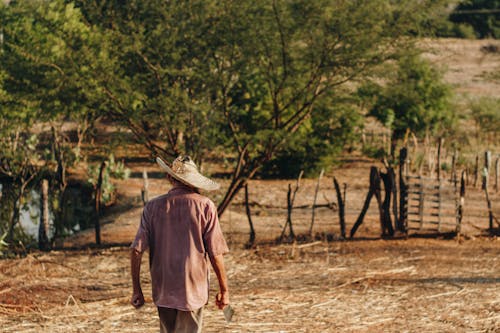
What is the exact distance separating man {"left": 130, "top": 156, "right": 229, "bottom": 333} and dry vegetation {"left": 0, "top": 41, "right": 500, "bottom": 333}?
3051 mm

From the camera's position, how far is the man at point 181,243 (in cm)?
571

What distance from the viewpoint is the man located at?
5707 mm

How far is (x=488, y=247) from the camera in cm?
1436

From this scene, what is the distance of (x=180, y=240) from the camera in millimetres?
5719

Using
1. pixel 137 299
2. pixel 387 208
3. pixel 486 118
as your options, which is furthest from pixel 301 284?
pixel 486 118

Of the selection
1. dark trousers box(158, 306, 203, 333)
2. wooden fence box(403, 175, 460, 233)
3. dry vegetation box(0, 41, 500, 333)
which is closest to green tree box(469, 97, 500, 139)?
wooden fence box(403, 175, 460, 233)

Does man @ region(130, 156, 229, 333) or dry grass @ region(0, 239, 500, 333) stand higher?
man @ region(130, 156, 229, 333)

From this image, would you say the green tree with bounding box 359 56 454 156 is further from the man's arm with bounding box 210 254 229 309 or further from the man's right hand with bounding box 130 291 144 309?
the man's right hand with bounding box 130 291 144 309

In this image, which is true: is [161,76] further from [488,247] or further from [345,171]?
[345,171]

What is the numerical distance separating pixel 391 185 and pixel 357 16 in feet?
10.5

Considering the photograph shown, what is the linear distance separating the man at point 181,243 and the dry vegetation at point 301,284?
305cm

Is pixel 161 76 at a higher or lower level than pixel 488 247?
higher

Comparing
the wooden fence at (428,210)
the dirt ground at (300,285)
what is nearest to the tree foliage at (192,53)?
the dirt ground at (300,285)

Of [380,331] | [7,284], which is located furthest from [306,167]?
[380,331]
